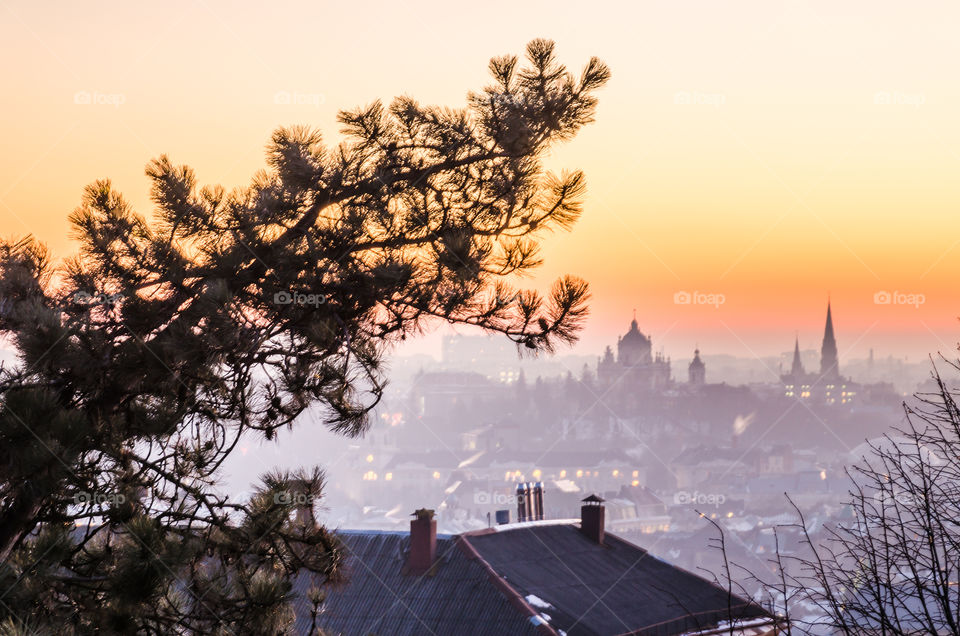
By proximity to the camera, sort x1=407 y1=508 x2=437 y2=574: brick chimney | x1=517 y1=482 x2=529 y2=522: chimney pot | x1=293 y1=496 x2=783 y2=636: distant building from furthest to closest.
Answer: x1=517 y1=482 x2=529 y2=522: chimney pot < x1=407 y1=508 x2=437 y2=574: brick chimney < x1=293 y1=496 x2=783 y2=636: distant building

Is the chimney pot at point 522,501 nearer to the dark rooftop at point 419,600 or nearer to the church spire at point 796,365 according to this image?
the dark rooftop at point 419,600

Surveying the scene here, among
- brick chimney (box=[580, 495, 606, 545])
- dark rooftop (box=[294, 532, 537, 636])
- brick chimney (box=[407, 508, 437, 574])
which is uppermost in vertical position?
brick chimney (box=[580, 495, 606, 545])

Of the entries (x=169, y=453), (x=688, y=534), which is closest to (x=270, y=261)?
(x=169, y=453)

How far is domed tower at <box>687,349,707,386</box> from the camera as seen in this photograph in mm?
158875

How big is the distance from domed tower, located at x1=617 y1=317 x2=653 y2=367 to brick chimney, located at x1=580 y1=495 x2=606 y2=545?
437 ft

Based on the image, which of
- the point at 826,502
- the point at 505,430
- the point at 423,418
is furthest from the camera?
the point at 423,418

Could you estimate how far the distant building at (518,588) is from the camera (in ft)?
54.6

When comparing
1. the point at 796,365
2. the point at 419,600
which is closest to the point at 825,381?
the point at 796,365

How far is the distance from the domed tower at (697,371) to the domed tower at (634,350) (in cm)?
836

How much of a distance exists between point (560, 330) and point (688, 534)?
10146cm

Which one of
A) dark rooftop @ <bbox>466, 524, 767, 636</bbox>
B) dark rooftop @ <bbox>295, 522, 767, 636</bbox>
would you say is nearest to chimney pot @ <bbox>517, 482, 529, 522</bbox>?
dark rooftop @ <bbox>466, 524, 767, 636</bbox>

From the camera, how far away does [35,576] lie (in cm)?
423

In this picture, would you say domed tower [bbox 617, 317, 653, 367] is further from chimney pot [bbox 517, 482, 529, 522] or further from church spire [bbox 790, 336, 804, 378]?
chimney pot [bbox 517, 482, 529, 522]

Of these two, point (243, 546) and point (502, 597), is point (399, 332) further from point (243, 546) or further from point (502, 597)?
point (502, 597)
